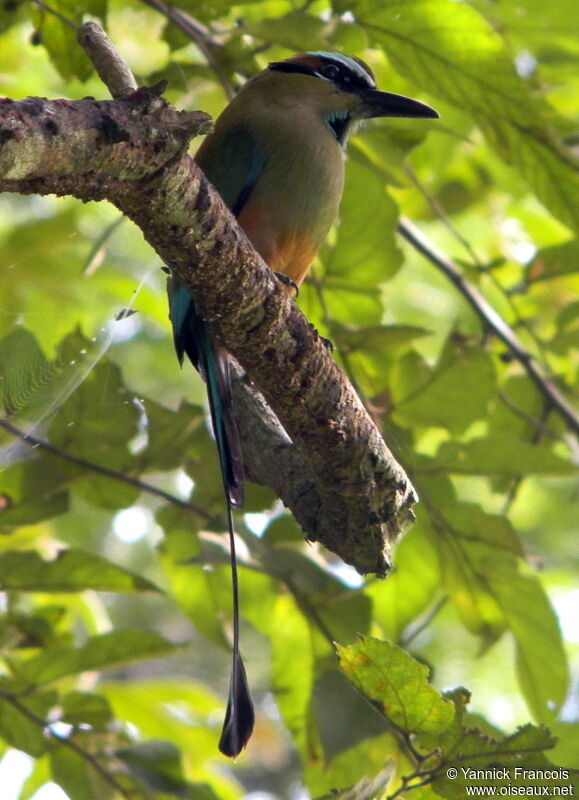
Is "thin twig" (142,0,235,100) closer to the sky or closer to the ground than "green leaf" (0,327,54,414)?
closer to the sky

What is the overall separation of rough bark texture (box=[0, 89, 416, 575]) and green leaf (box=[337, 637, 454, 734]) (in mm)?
368

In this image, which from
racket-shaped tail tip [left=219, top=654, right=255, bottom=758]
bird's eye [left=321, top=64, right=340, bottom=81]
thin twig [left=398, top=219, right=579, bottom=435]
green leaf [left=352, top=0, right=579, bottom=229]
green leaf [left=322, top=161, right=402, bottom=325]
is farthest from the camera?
thin twig [left=398, top=219, right=579, bottom=435]

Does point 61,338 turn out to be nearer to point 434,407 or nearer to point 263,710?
point 434,407

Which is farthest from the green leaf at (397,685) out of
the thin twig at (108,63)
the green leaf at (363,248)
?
the green leaf at (363,248)

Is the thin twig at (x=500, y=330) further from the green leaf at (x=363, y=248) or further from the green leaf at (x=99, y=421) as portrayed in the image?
the green leaf at (x=99, y=421)

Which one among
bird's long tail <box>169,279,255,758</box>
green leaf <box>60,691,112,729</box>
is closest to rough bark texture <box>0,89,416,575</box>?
bird's long tail <box>169,279,255,758</box>

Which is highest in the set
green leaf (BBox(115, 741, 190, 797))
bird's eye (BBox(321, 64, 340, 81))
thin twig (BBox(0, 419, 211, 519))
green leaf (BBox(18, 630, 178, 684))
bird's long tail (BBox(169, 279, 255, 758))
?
bird's eye (BBox(321, 64, 340, 81))

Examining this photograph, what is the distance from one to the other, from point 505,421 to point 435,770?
175cm

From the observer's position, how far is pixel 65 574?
2.35 metres

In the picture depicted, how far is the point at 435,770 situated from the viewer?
1554 mm

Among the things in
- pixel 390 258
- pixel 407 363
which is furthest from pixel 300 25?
pixel 407 363

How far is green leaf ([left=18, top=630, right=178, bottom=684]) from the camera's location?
90.9 inches

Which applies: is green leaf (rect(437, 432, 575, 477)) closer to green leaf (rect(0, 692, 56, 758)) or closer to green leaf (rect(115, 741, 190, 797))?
green leaf (rect(115, 741, 190, 797))

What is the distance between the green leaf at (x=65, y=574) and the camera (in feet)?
7.55
